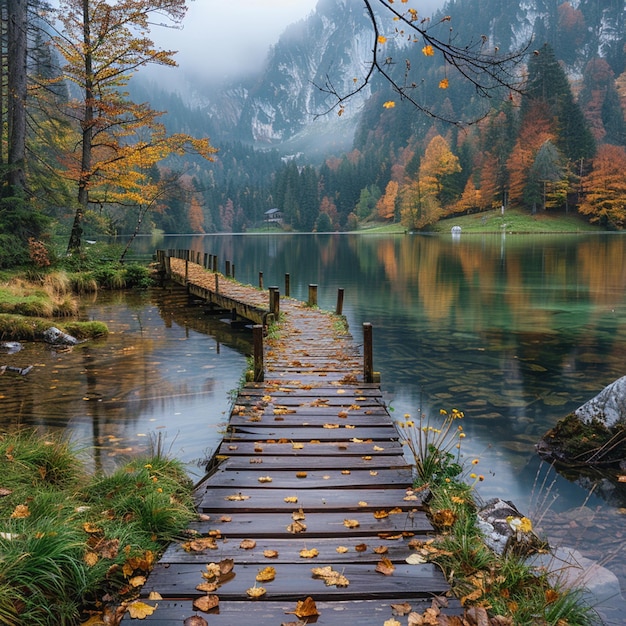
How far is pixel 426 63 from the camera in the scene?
176 m

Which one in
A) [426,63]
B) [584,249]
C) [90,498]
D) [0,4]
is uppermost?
[426,63]

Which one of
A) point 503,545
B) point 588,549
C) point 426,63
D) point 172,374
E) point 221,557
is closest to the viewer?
point 221,557

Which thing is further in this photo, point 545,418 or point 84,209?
point 84,209

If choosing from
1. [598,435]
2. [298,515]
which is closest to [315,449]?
[298,515]

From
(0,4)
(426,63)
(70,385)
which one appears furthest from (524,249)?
(426,63)

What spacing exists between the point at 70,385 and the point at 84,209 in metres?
15.7

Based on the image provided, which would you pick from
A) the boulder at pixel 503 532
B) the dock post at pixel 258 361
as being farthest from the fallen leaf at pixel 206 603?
the dock post at pixel 258 361

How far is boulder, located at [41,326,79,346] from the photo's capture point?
14.7 meters

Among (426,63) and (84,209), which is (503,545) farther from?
(426,63)

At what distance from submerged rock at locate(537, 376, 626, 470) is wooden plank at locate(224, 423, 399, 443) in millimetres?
3213

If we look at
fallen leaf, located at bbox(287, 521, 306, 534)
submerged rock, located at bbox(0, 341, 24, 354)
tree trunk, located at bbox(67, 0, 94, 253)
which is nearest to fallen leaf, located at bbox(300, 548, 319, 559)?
fallen leaf, located at bbox(287, 521, 306, 534)

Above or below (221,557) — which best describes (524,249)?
above

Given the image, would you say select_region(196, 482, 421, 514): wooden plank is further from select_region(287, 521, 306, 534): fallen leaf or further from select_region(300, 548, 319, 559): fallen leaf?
select_region(300, 548, 319, 559): fallen leaf

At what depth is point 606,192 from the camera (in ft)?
234
